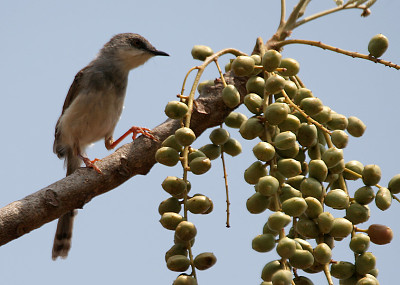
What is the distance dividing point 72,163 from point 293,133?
381 cm

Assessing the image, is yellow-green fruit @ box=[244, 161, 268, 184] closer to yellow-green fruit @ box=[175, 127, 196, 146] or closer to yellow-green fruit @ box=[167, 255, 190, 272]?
yellow-green fruit @ box=[175, 127, 196, 146]

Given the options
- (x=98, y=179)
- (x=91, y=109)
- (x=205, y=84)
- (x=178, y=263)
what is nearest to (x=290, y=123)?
(x=178, y=263)

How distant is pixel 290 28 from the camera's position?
10.9 feet

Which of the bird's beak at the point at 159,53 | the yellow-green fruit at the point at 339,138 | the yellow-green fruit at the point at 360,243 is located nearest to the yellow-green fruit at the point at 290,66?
the yellow-green fruit at the point at 339,138

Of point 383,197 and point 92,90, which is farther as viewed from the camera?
point 92,90

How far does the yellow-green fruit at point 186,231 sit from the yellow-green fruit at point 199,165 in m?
A: 0.25

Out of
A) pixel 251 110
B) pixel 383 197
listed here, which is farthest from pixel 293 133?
pixel 383 197

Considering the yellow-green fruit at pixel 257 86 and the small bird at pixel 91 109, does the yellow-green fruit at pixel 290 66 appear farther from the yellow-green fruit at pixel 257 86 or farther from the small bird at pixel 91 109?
the small bird at pixel 91 109

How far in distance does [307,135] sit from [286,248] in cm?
62

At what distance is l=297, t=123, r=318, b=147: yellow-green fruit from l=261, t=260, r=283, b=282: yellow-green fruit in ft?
1.99

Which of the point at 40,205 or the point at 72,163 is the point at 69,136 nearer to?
the point at 72,163

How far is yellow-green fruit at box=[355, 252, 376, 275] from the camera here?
2082mm

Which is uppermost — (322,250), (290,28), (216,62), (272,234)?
(290,28)

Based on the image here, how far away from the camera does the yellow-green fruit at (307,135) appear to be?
2.30 metres
